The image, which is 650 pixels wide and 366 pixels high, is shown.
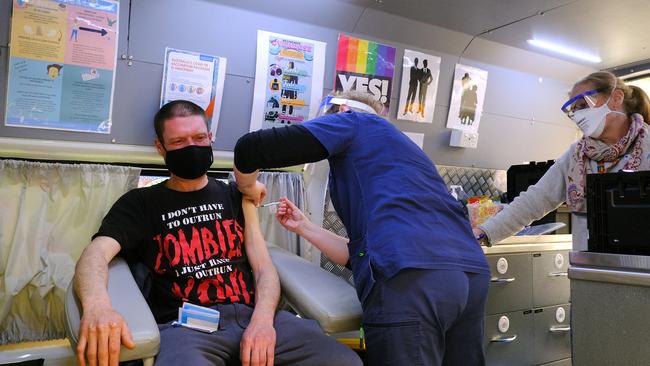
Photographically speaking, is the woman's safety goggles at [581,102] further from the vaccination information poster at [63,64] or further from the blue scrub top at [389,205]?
the vaccination information poster at [63,64]

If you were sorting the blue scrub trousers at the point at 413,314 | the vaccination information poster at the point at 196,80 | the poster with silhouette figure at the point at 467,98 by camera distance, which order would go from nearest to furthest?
the blue scrub trousers at the point at 413,314 → the vaccination information poster at the point at 196,80 → the poster with silhouette figure at the point at 467,98

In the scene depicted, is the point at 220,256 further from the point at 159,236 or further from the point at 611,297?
the point at 611,297

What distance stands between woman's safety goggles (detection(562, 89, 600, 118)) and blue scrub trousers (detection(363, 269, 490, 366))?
1.16 metres

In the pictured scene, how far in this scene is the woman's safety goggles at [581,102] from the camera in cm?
204

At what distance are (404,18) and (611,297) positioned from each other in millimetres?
1892

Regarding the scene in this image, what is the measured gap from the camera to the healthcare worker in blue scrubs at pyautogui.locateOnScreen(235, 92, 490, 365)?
133 centimetres

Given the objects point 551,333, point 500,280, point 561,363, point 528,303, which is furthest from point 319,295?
point 561,363

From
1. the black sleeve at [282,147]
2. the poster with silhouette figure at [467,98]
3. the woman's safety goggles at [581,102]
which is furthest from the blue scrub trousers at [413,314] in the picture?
the poster with silhouette figure at [467,98]

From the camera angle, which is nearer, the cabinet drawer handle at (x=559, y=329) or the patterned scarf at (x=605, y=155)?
the patterned scarf at (x=605, y=155)

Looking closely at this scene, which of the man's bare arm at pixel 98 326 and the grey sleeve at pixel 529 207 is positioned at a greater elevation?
the grey sleeve at pixel 529 207

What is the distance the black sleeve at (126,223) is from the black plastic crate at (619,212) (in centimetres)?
166

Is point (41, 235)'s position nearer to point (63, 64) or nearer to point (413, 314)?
point (63, 64)

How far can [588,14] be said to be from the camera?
8.64ft

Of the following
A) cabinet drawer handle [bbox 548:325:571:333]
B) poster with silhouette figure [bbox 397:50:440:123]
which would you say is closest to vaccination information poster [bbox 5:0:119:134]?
poster with silhouette figure [bbox 397:50:440:123]
